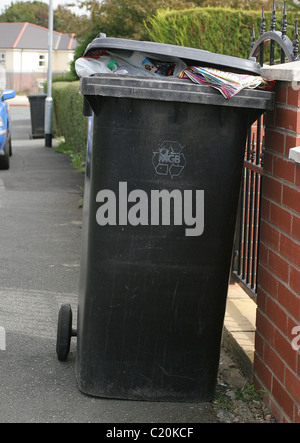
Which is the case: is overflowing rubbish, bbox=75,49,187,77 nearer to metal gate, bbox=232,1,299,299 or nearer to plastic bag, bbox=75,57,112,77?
plastic bag, bbox=75,57,112,77

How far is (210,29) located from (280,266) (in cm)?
836

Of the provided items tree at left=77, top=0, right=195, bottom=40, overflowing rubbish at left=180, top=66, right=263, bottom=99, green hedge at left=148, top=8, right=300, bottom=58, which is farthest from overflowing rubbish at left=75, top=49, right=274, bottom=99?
tree at left=77, top=0, right=195, bottom=40

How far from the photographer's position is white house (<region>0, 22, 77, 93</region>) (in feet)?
222

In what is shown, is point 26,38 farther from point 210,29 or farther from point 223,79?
point 223,79

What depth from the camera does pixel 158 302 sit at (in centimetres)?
359

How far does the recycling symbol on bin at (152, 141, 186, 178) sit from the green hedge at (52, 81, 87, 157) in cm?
896

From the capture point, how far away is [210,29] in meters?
11.2

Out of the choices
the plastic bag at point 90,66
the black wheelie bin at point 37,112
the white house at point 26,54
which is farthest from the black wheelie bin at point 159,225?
the white house at point 26,54

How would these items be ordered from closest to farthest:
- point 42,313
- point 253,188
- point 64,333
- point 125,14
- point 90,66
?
point 90,66 < point 64,333 < point 253,188 < point 42,313 < point 125,14

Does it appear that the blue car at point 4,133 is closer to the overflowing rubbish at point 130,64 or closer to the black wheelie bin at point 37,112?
the black wheelie bin at point 37,112

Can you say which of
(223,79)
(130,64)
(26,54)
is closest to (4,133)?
(130,64)

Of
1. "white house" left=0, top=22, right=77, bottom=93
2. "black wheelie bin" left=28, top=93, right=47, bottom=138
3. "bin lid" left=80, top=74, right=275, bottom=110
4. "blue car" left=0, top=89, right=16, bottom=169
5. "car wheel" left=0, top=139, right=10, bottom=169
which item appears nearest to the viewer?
"bin lid" left=80, top=74, right=275, bottom=110

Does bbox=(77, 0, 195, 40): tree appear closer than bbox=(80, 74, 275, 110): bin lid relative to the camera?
No
